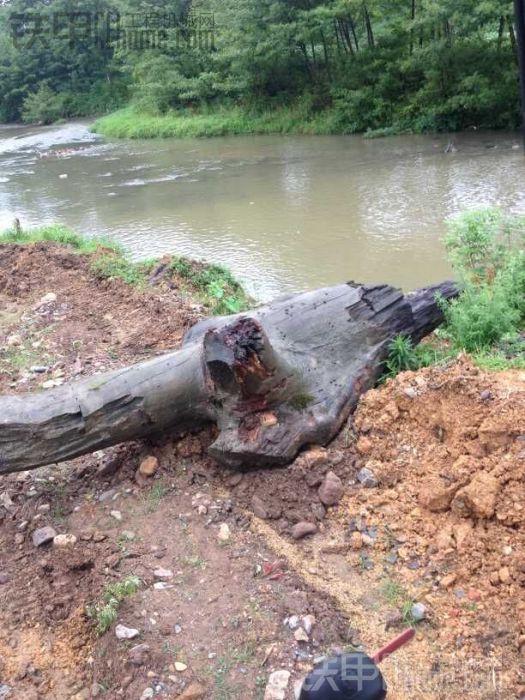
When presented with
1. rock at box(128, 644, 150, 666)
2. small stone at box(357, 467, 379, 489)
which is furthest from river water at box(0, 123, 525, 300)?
rock at box(128, 644, 150, 666)

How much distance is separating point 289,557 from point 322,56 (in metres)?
24.6

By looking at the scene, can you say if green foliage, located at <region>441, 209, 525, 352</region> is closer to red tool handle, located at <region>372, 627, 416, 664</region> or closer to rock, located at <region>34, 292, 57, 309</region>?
red tool handle, located at <region>372, 627, 416, 664</region>

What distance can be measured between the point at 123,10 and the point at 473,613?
3447 centimetres

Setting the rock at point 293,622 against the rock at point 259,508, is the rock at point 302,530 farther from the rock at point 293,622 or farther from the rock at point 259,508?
the rock at point 293,622

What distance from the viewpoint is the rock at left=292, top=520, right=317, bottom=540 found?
305 centimetres

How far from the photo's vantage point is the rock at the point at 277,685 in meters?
2.30

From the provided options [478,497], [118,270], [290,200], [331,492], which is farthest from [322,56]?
[478,497]

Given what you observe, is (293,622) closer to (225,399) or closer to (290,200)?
(225,399)

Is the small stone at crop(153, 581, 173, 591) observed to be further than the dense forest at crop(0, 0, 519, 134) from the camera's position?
No

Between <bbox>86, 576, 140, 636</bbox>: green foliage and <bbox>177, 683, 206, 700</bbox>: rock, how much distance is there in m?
0.49

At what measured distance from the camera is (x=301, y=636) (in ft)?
8.28

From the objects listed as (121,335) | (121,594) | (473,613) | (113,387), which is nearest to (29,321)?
(121,335)

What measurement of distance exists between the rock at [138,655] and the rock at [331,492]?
3.61ft

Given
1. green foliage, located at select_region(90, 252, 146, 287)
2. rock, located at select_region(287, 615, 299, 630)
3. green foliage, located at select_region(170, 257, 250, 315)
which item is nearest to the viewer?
rock, located at select_region(287, 615, 299, 630)
